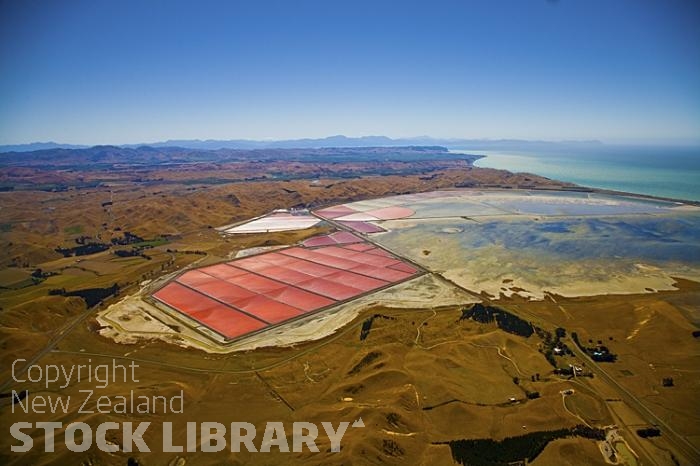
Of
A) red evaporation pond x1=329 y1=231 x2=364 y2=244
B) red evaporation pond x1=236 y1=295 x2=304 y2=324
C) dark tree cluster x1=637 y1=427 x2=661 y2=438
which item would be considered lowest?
dark tree cluster x1=637 y1=427 x2=661 y2=438

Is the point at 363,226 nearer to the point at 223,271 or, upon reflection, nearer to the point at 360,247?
the point at 360,247

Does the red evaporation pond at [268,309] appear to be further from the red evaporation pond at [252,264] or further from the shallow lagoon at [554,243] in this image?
the shallow lagoon at [554,243]

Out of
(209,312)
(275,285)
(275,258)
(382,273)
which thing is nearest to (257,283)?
(275,285)

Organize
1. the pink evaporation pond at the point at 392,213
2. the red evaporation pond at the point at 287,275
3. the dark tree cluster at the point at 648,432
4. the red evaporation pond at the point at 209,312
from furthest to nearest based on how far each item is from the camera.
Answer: the pink evaporation pond at the point at 392,213 < the red evaporation pond at the point at 287,275 < the red evaporation pond at the point at 209,312 < the dark tree cluster at the point at 648,432

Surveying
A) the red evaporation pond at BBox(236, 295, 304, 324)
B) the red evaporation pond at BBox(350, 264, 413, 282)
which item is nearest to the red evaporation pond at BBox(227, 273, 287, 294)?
the red evaporation pond at BBox(236, 295, 304, 324)

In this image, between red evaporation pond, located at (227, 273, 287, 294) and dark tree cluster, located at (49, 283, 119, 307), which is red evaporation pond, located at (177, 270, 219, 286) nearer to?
red evaporation pond, located at (227, 273, 287, 294)

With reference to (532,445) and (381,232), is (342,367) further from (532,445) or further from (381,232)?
(381,232)

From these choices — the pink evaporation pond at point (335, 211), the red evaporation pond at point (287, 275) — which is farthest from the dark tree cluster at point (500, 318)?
the pink evaporation pond at point (335, 211)

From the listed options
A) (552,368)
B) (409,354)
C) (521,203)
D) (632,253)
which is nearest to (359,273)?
(409,354)
